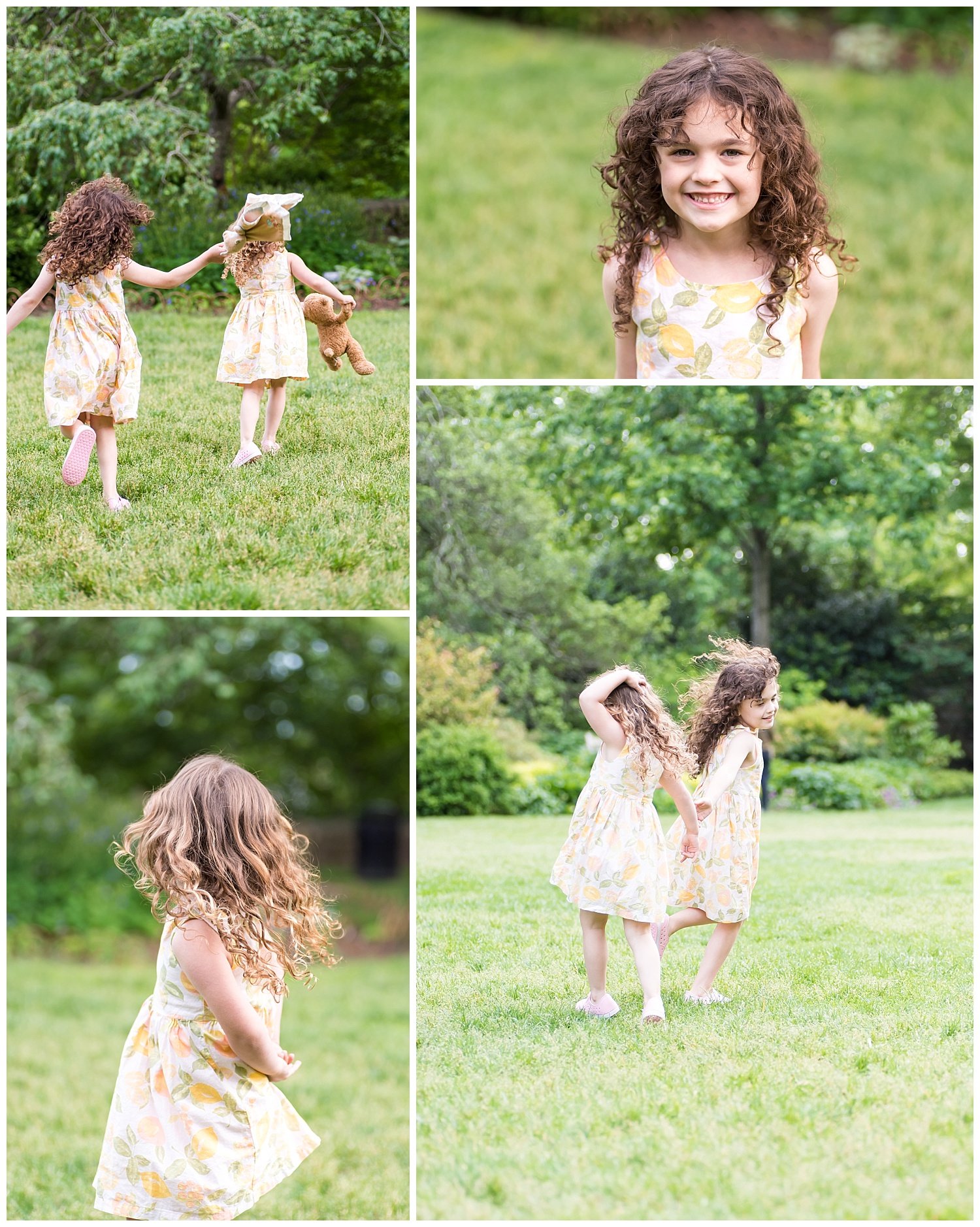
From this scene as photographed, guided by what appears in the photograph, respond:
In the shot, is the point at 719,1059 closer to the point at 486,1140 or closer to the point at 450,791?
the point at 486,1140

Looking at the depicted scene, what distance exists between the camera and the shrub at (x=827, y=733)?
8.20 m

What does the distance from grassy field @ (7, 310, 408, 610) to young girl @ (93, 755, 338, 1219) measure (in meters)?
0.75

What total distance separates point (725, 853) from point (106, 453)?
2.45 meters

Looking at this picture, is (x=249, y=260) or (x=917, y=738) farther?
(x=917, y=738)

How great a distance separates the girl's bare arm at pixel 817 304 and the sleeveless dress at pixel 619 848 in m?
1.54

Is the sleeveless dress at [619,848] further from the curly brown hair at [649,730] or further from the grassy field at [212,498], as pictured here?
the grassy field at [212,498]

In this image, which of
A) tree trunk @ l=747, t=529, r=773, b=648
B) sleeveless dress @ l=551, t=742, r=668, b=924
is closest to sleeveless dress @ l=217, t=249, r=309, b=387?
sleeveless dress @ l=551, t=742, r=668, b=924

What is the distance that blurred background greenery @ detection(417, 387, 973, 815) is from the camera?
721 centimetres

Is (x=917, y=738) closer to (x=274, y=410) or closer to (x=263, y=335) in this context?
(x=274, y=410)

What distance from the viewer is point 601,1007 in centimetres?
376

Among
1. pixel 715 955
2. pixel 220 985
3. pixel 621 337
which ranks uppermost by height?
pixel 621 337

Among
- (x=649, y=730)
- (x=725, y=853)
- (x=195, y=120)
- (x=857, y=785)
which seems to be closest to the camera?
(x=649, y=730)

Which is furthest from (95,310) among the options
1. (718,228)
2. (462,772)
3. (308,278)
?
(462,772)

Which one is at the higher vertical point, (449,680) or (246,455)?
(246,455)
